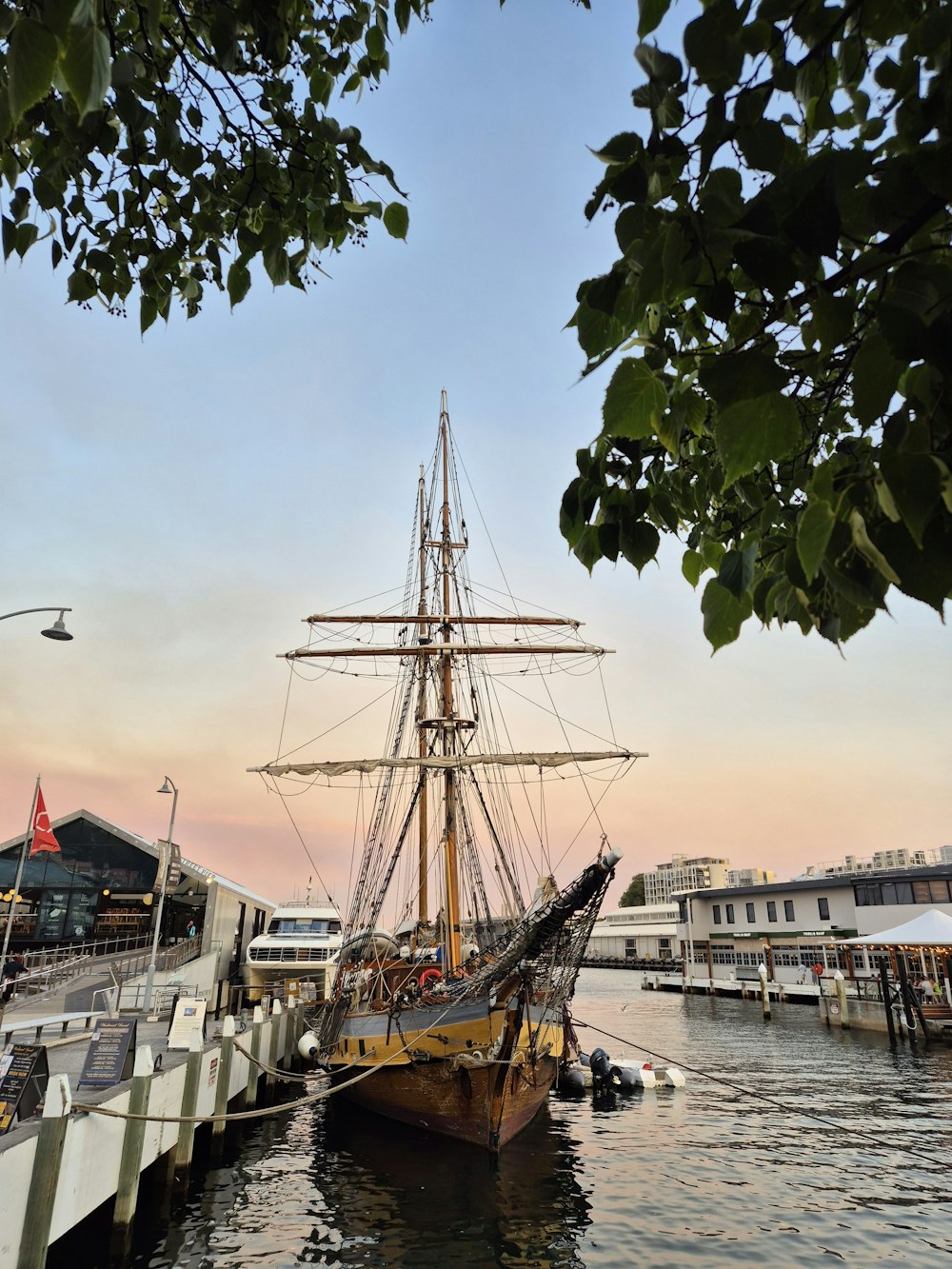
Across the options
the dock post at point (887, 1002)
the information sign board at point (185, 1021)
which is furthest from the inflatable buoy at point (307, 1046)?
the dock post at point (887, 1002)

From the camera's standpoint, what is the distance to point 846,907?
54.9 m

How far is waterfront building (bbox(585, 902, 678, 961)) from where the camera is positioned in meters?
94.9

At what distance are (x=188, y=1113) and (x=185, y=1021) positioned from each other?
2.31m

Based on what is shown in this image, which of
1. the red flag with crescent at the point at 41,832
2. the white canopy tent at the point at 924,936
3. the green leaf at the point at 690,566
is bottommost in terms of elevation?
the white canopy tent at the point at 924,936

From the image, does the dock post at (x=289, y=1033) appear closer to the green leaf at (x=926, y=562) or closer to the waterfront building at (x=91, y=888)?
the waterfront building at (x=91, y=888)

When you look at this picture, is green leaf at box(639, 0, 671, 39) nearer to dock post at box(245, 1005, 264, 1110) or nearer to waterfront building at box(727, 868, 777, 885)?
dock post at box(245, 1005, 264, 1110)

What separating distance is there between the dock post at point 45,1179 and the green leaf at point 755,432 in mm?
9963

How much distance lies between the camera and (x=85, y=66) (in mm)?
1480

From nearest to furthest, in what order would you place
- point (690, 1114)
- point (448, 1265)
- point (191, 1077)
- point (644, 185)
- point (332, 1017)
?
point (644, 185), point (448, 1265), point (191, 1077), point (690, 1114), point (332, 1017)

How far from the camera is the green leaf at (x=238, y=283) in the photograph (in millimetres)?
3314

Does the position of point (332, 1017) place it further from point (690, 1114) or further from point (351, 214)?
point (351, 214)

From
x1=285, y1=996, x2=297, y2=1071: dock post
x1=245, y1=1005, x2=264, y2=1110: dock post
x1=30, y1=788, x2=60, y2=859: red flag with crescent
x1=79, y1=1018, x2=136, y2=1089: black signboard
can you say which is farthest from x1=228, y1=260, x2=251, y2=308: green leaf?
x1=285, y1=996, x2=297, y2=1071: dock post

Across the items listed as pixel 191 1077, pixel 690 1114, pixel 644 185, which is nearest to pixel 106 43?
pixel 644 185

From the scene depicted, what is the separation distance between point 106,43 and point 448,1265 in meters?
13.4
